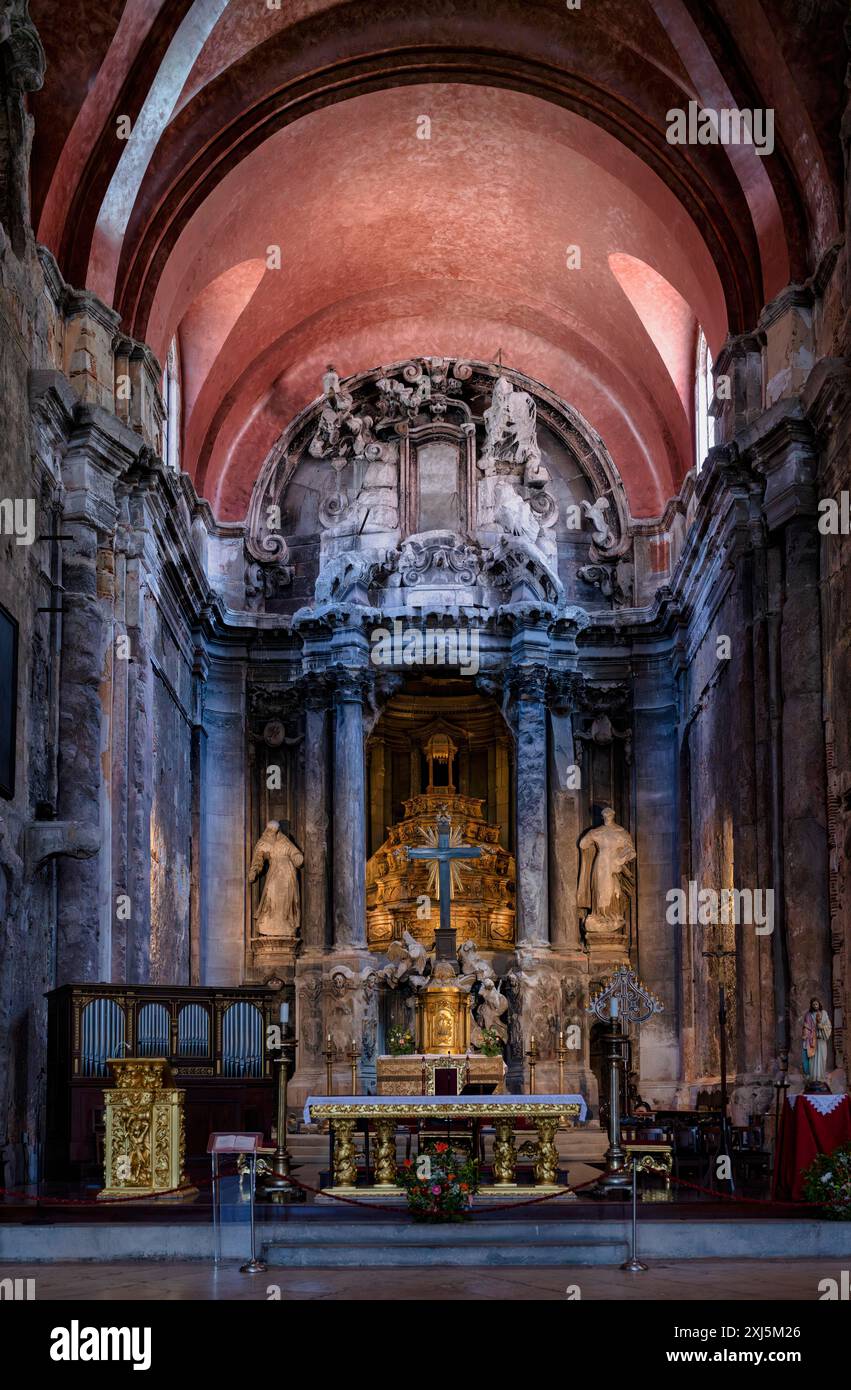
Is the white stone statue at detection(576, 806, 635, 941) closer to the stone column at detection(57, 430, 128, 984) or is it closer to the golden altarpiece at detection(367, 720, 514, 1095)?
the golden altarpiece at detection(367, 720, 514, 1095)

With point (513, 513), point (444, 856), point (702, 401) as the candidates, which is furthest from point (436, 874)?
point (702, 401)

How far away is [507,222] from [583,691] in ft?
26.4

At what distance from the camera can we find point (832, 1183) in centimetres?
1366

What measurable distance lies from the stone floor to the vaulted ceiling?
12509 mm

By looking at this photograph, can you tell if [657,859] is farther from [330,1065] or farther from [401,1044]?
[330,1065]

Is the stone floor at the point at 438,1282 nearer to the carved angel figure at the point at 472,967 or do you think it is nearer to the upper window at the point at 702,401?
the carved angel figure at the point at 472,967

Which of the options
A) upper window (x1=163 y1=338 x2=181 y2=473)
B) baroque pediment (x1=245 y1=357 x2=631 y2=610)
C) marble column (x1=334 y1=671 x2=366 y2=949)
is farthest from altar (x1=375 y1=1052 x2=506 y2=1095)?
upper window (x1=163 y1=338 x2=181 y2=473)

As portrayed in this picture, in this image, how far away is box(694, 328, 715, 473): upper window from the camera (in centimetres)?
2791

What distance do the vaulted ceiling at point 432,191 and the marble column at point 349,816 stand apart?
4784 mm

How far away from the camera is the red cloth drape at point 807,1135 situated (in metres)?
15.2

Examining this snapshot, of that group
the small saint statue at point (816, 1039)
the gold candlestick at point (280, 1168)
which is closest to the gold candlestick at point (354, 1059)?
the gold candlestick at point (280, 1168)
